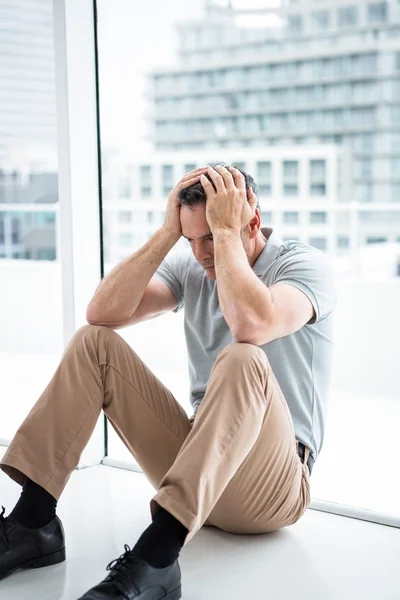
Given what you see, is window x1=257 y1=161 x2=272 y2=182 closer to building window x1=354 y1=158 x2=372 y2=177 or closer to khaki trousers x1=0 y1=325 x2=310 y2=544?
building window x1=354 y1=158 x2=372 y2=177

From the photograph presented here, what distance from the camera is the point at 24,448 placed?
170 centimetres

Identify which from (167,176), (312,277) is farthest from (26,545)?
(167,176)

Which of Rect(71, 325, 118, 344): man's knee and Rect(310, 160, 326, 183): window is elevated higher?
Rect(310, 160, 326, 183): window

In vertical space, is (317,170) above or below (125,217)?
above

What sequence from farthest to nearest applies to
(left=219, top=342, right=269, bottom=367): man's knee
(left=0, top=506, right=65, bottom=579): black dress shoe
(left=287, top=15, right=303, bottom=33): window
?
1. (left=287, top=15, right=303, bottom=33): window
2. (left=0, top=506, right=65, bottom=579): black dress shoe
3. (left=219, top=342, right=269, bottom=367): man's knee

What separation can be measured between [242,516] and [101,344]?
55 centimetres

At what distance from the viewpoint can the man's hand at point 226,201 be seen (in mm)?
1790

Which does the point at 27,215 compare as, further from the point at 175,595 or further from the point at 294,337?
the point at 175,595

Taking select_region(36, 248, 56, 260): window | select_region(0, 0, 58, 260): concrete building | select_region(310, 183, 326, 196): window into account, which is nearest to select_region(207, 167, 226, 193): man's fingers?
select_region(0, 0, 58, 260): concrete building

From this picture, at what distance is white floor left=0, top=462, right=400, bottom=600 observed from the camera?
1652 mm

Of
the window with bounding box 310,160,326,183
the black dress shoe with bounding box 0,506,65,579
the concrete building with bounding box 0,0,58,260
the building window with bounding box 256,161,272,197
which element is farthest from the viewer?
the window with bounding box 310,160,326,183

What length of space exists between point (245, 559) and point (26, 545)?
0.53 metres

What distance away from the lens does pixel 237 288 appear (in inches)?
65.7

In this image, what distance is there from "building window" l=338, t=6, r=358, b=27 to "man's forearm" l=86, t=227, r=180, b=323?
7290mm
